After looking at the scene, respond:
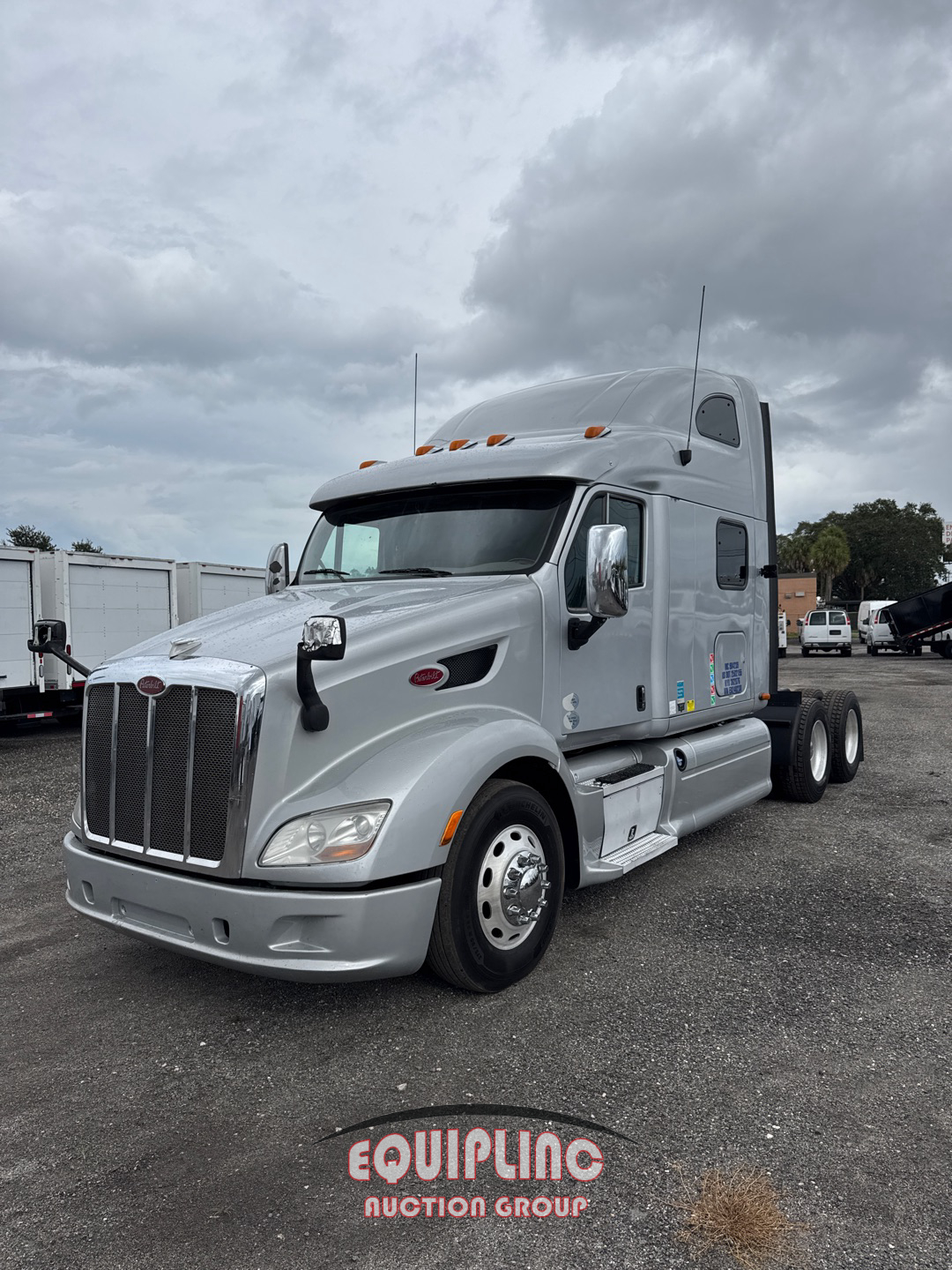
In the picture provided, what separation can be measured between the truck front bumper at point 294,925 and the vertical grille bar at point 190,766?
139 mm

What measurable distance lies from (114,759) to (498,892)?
1.72 m

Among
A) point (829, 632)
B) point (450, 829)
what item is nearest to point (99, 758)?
point (450, 829)

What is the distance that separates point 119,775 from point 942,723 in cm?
1263

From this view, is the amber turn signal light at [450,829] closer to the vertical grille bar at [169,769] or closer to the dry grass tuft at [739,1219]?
the vertical grille bar at [169,769]

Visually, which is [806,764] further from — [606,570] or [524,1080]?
[524,1080]

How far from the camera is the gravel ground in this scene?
8.03 feet

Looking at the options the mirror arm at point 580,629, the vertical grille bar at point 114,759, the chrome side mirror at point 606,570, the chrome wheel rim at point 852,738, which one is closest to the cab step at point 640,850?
the mirror arm at point 580,629

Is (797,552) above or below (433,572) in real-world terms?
above

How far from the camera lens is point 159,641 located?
13.3 feet

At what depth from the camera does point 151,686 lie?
3.58 m

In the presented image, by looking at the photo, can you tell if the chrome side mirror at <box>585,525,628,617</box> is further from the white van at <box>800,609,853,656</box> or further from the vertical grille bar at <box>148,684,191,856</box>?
the white van at <box>800,609,853,656</box>

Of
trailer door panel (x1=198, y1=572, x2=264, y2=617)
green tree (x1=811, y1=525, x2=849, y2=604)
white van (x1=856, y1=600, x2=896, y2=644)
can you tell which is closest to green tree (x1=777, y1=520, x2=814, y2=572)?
green tree (x1=811, y1=525, x2=849, y2=604)

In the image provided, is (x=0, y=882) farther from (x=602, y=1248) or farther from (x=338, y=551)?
(x=602, y=1248)

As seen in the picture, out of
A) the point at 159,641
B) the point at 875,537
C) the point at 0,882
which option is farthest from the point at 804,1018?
the point at 875,537
